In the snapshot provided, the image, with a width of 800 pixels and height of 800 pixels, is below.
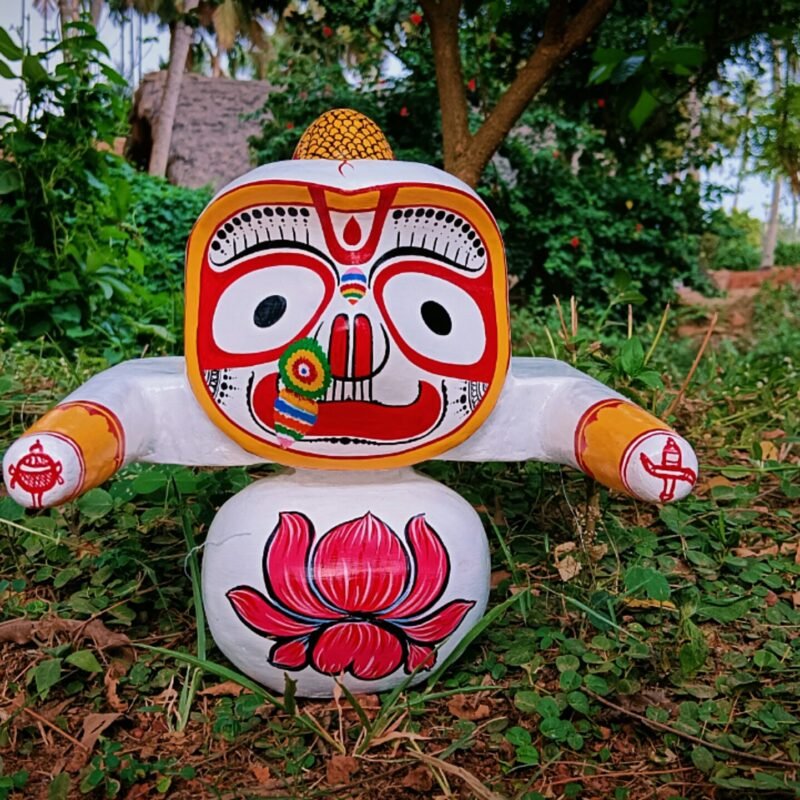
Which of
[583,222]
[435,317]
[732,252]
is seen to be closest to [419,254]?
[435,317]

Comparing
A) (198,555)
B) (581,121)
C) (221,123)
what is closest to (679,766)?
(198,555)

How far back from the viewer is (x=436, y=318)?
4.99 ft

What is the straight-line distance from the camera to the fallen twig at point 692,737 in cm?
139

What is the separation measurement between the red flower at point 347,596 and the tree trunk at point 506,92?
7.09 feet

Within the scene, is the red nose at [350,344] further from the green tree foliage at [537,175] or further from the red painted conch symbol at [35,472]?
the green tree foliage at [537,175]

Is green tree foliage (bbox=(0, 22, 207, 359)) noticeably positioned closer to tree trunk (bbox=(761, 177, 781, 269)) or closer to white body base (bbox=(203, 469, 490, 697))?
white body base (bbox=(203, 469, 490, 697))

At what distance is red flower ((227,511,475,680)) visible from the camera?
153 cm

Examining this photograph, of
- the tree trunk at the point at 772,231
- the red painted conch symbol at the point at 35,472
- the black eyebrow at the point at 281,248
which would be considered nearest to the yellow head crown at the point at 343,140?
the black eyebrow at the point at 281,248

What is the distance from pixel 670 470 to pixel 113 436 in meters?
0.87

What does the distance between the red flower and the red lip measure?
15 centimetres

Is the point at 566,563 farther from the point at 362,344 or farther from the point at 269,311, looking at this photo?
the point at 269,311

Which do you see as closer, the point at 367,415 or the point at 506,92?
the point at 367,415

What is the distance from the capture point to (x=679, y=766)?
143 centimetres

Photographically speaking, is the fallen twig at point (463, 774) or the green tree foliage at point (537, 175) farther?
the green tree foliage at point (537, 175)
